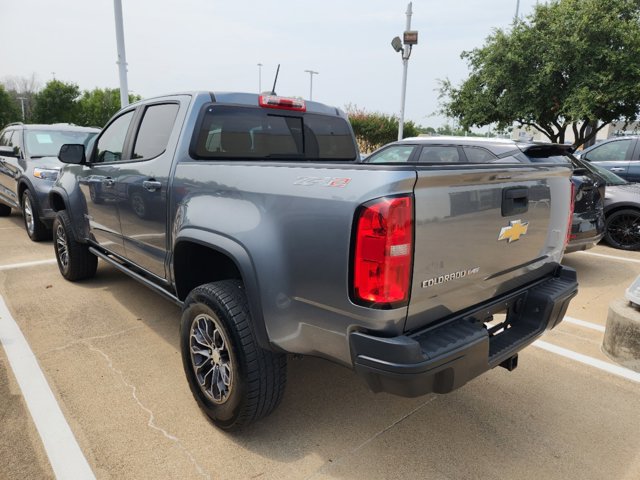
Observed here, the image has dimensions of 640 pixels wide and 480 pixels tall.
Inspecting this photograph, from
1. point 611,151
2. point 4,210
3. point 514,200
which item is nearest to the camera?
point 514,200

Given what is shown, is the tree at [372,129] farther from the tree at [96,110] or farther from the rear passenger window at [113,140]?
the tree at [96,110]

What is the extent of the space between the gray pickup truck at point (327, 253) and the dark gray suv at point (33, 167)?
387cm

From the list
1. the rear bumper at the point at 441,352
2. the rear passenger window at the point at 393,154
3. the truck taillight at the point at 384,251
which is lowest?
the rear bumper at the point at 441,352

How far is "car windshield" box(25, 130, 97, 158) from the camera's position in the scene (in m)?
7.04

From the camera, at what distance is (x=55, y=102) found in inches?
1630

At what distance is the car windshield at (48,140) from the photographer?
7.04m

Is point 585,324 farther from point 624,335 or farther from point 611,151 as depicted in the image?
point 611,151

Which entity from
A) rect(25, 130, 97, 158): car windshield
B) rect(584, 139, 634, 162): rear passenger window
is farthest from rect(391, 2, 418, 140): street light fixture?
rect(25, 130, 97, 158): car windshield

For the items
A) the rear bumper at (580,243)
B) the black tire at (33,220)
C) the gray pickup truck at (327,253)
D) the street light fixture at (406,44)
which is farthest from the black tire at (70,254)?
the street light fixture at (406,44)

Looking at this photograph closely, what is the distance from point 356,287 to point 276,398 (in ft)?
3.11

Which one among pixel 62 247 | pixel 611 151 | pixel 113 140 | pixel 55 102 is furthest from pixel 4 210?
pixel 55 102

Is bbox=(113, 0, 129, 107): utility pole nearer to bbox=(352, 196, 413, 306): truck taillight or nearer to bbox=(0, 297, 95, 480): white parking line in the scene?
bbox=(0, 297, 95, 480): white parking line

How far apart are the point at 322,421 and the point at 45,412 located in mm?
1621

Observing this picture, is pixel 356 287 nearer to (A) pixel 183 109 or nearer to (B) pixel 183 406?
(B) pixel 183 406
